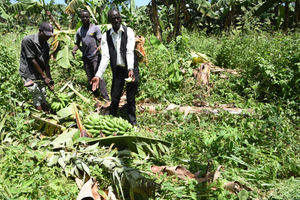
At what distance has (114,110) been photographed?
3.90 meters

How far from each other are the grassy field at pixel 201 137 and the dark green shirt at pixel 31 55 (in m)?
0.41

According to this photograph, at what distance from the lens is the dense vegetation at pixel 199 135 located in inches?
87.8

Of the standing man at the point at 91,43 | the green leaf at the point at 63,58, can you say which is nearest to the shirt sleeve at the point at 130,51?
the standing man at the point at 91,43

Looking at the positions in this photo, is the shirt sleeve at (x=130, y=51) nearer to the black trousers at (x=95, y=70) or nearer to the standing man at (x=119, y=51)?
the standing man at (x=119, y=51)

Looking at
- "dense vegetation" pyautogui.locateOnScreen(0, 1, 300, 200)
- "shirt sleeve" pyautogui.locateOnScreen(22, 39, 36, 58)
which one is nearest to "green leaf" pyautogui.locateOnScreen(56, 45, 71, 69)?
"dense vegetation" pyautogui.locateOnScreen(0, 1, 300, 200)

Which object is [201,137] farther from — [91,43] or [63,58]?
[63,58]

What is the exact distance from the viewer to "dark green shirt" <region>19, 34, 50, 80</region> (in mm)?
3381

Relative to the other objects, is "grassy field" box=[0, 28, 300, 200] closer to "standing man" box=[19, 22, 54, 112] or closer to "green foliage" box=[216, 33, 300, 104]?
"green foliage" box=[216, 33, 300, 104]

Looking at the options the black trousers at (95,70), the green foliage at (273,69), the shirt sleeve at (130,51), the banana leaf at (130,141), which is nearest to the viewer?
the banana leaf at (130,141)

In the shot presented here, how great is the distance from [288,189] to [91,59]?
13.8 feet

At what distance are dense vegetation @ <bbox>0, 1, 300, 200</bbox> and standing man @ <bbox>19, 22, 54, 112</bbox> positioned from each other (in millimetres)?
266

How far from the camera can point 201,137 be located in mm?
3141

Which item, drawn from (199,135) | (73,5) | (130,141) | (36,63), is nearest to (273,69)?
(199,135)

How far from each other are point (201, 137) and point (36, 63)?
2.71 meters
